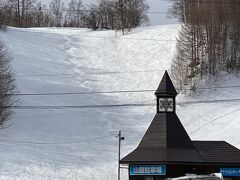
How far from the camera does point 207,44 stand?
230 ft

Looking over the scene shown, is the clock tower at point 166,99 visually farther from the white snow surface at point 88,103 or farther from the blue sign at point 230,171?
the white snow surface at point 88,103

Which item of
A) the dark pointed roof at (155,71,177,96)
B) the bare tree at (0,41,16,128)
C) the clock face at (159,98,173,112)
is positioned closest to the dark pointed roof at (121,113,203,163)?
the clock face at (159,98,173,112)

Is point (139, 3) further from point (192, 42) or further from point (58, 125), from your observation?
point (58, 125)

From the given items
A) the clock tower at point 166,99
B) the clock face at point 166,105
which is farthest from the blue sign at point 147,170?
the clock face at point 166,105

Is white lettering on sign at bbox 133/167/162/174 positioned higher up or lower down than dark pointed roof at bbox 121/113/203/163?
lower down

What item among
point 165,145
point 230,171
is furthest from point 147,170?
point 230,171

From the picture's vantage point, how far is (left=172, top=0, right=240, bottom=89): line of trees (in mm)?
67938

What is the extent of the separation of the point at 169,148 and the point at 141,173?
7.58 feet

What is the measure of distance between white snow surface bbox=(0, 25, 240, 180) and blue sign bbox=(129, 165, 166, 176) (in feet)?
36.1

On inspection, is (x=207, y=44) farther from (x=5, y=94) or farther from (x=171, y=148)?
(x=171, y=148)

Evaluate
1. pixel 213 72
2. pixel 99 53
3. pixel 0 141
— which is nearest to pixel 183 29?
pixel 213 72

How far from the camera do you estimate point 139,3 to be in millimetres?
100375

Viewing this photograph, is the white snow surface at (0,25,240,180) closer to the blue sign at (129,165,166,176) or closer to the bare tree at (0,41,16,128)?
the bare tree at (0,41,16,128)

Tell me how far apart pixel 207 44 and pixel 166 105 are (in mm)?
36378
